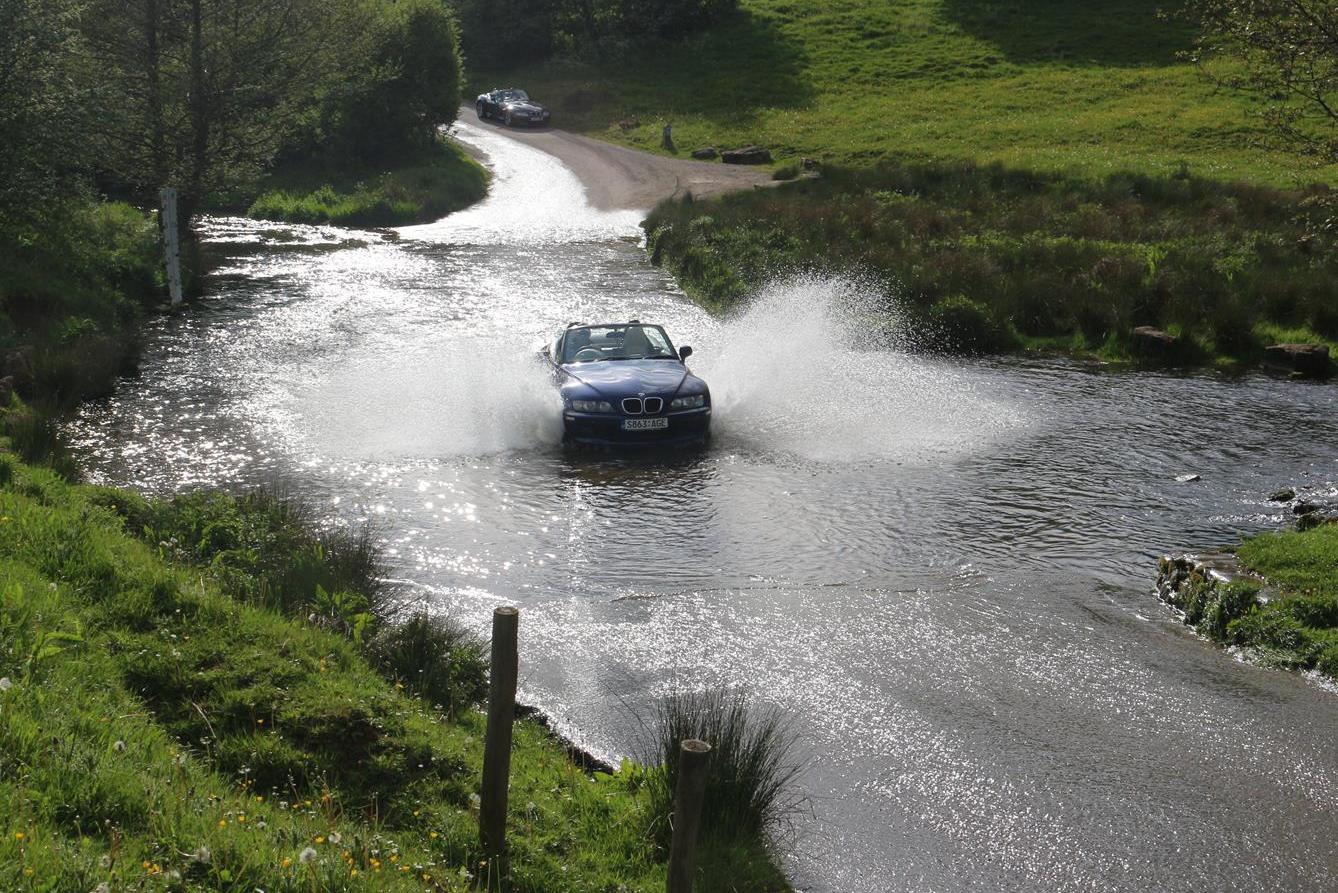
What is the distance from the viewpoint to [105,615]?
8.37m

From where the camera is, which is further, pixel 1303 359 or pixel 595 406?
pixel 1303 359

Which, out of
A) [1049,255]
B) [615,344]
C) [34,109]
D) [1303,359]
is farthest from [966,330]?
[34,109]

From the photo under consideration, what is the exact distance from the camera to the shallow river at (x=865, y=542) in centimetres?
809

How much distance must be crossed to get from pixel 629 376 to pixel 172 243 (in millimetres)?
13824

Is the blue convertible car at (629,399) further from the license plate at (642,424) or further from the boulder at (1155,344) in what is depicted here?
the boulder at (1155,344)

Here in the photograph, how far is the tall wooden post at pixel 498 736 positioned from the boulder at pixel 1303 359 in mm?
20483

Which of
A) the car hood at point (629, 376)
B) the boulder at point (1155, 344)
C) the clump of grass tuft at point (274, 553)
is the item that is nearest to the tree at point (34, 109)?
the car hood at point (629, 376)

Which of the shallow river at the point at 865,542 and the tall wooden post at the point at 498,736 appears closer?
the tall wooden post at the point at 498,736

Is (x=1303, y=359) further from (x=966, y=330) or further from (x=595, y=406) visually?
(x=595, y=406)

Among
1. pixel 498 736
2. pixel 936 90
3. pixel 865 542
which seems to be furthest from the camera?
pixel 936 90

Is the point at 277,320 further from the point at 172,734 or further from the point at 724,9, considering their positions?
the point at 724,9

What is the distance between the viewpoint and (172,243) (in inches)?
1037

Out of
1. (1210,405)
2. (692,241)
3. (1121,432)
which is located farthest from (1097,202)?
(1121,432)

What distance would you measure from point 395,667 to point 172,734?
2.24 metres
